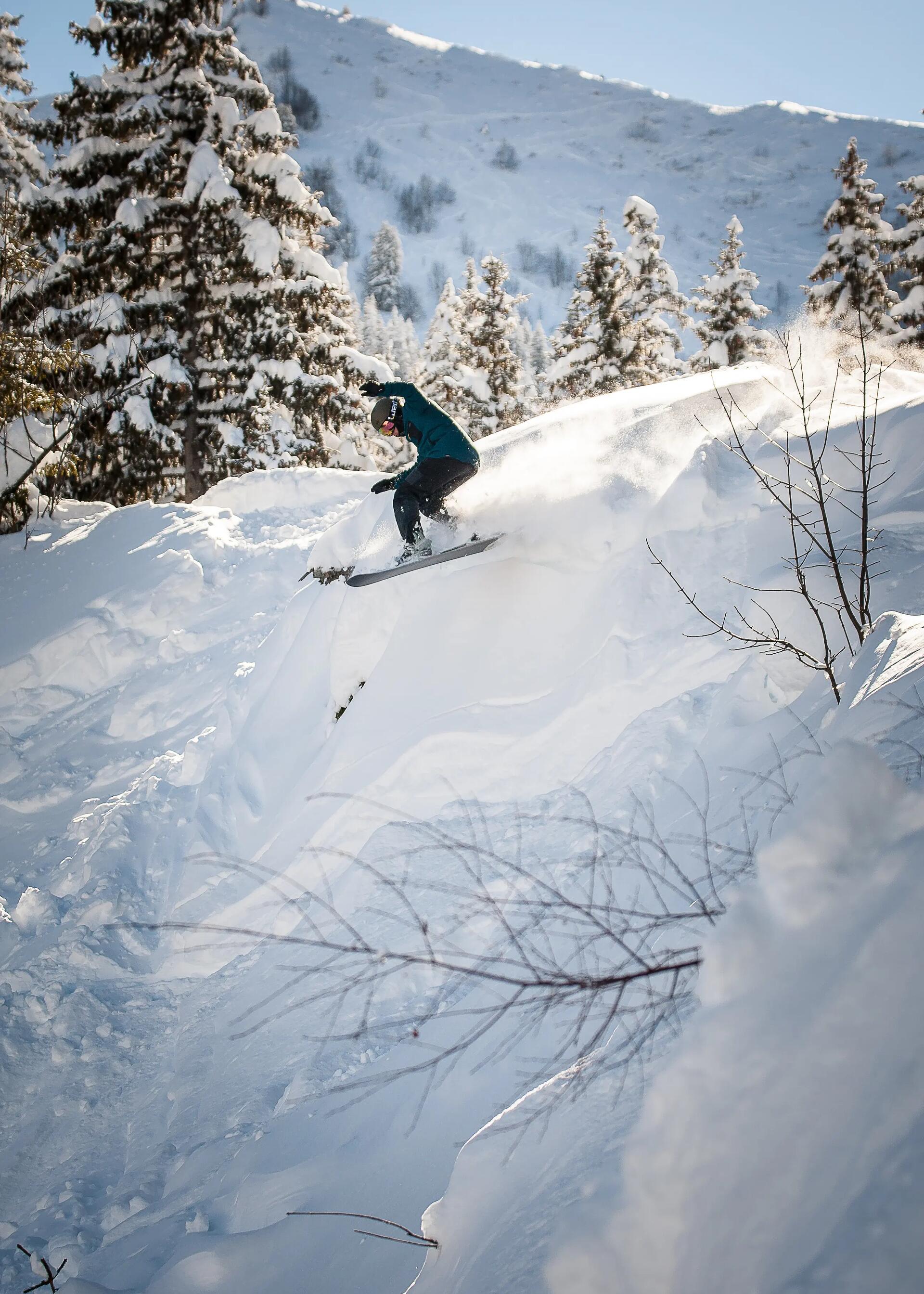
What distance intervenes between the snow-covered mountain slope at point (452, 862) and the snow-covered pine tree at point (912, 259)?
15212 millimetres

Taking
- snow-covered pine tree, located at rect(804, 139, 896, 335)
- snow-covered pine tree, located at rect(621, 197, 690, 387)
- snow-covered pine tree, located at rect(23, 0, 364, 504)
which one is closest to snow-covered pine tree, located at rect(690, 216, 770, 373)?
snow-covered pine tree, located at rect(621, 197, 690, 387)

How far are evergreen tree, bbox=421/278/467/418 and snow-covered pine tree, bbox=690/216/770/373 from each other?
768cm

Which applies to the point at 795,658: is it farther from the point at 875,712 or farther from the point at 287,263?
the point at 287,263

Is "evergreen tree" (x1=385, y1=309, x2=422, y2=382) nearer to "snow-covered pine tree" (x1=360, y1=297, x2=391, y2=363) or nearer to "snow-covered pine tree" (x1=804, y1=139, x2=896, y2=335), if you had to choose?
"snow-covered pine tree" (x1=360, y1=297, x2=391, y2=363)

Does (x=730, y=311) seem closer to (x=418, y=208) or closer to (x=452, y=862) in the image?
(x=452, y=862)

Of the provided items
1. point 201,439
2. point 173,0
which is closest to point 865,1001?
point 201,439

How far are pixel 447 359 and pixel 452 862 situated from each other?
25636 millimetres

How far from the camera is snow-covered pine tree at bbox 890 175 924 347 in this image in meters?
17.8

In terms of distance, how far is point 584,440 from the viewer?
620cm

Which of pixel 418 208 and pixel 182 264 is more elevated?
pixel 418 208

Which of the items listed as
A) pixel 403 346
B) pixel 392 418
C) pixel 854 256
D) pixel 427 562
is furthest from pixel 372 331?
pixel 427 562

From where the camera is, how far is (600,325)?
20.9 metres

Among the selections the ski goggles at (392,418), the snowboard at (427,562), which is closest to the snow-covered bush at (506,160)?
the ski goggles at (392,418)

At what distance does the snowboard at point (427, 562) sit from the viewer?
18.8ft
